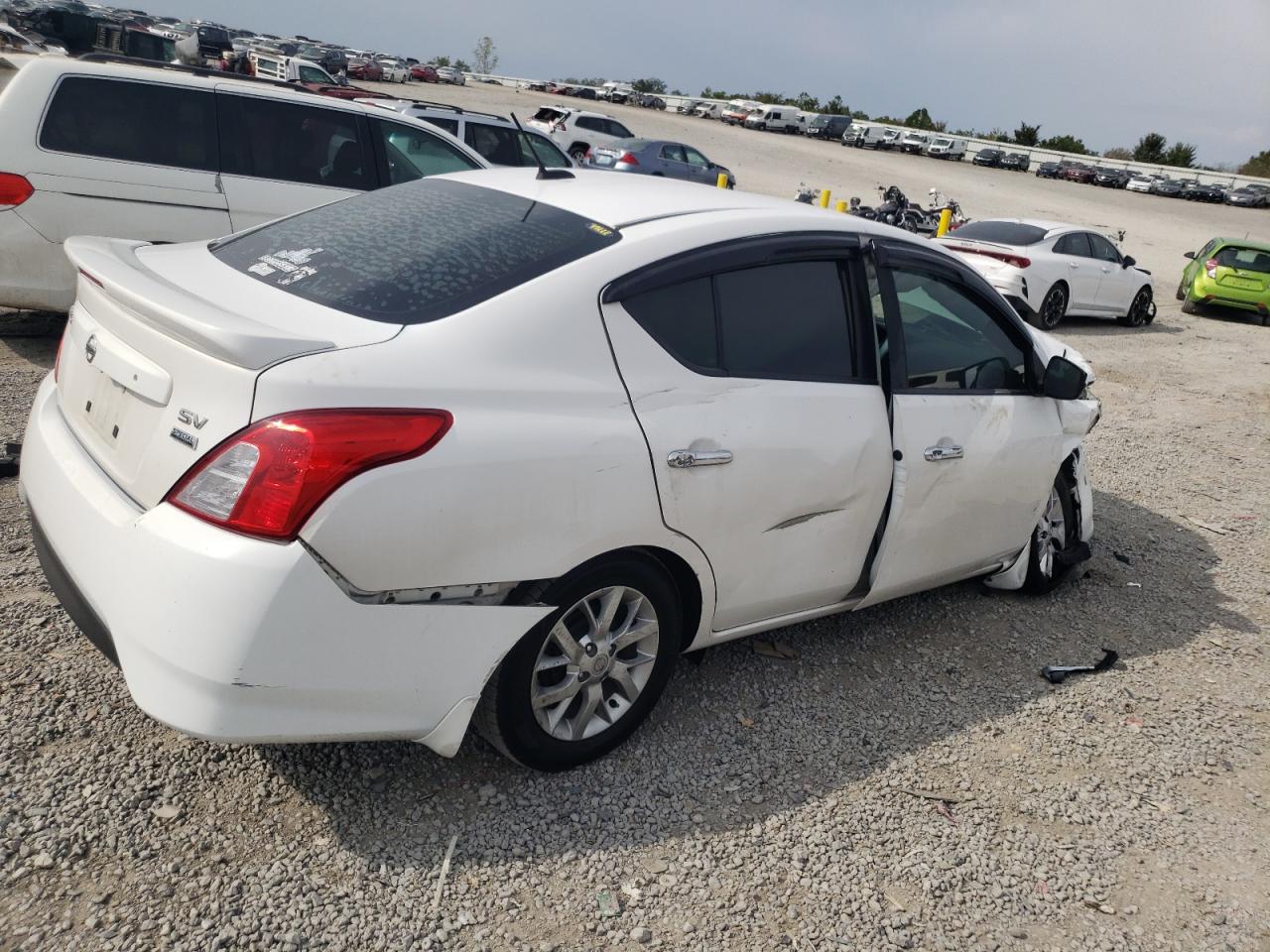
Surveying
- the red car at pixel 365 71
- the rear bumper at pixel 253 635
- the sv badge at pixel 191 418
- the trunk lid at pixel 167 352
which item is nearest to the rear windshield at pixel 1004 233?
the trunk lid at pixel 167 352

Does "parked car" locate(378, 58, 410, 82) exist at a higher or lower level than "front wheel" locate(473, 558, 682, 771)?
lower

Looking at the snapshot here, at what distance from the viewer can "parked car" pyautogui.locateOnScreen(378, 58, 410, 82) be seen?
63.2m

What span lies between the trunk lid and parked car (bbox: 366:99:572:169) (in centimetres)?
1011

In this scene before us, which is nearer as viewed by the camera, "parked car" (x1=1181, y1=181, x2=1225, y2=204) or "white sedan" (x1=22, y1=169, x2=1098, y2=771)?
"white sedan" (x1=22, y1=169, x2=1098, y2=771)

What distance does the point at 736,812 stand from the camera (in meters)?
3.12

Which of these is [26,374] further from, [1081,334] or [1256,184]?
[1256,184]

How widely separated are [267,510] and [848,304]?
2.15 metres

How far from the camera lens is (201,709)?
239cm

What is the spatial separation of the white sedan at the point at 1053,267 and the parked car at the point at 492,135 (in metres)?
5.49

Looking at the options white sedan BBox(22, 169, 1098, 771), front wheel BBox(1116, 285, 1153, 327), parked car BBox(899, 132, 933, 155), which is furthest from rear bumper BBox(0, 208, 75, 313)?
parked car BBox(899, 132, 933, 155)

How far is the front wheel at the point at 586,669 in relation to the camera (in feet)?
9.32

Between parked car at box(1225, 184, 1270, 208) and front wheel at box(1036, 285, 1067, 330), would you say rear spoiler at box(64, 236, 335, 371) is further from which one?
parked car at box(1225, 184, 1270, 208)

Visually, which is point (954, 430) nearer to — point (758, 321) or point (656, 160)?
point (758, 321)

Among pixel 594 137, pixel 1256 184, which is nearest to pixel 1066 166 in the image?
pixel 1256 184
